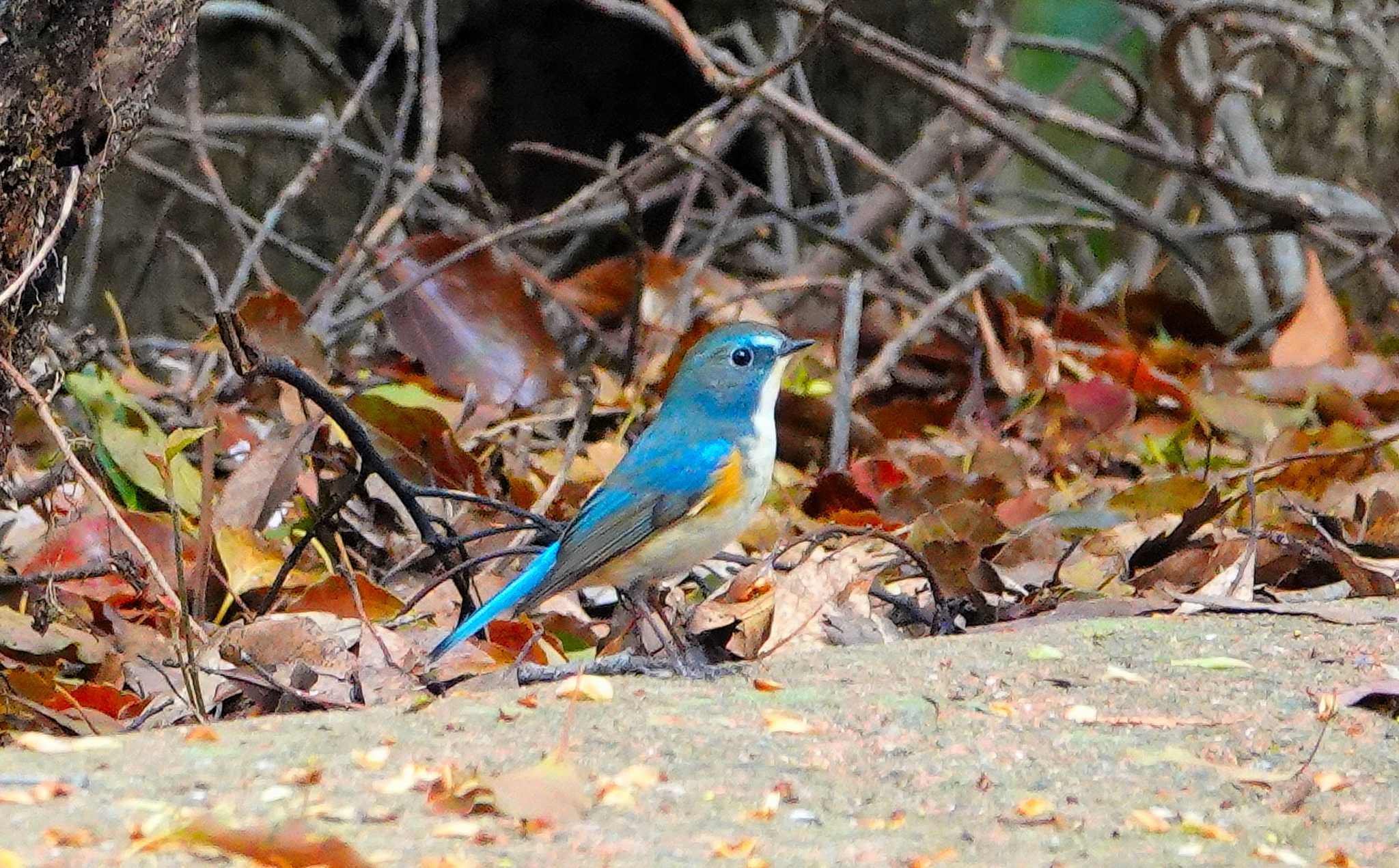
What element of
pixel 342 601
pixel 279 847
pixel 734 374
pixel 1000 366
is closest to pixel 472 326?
pixel 734 374

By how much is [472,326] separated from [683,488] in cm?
167

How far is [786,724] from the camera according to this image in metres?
2.75

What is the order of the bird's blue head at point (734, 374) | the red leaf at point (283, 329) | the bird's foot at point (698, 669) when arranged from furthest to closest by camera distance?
the red leaf at point (283, 329)
the bird's blue head at point (734, 374)
the bird's foot at point (698, 669)

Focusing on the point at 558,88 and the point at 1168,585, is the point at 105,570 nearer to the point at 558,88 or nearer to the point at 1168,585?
the point at 1168,585

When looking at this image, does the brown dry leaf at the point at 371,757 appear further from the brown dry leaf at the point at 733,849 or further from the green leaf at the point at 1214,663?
the green leaf at the point at 1214,663

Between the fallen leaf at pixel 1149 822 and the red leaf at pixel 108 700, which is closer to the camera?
the fallen leaf at pixel 1149 822

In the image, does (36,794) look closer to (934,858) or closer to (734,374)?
(934,858)

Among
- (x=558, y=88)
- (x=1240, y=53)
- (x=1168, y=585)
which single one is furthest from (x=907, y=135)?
(x=1168, y=585)

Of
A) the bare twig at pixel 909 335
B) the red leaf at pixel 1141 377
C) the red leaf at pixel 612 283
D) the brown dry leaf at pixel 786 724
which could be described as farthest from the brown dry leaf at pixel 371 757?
the red leaf at pixel 1141 377

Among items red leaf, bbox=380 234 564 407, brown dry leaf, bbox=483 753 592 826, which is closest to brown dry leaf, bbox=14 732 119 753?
brown dry leaf, bbox=483 753 592 826

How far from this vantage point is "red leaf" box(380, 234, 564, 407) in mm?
5281

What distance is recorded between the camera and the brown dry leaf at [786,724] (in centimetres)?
273

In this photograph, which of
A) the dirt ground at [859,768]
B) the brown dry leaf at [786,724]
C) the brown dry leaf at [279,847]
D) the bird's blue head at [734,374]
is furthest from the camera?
the bird's blue head at [734,374]

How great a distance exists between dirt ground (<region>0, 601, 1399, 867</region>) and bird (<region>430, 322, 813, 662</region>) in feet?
1.82
